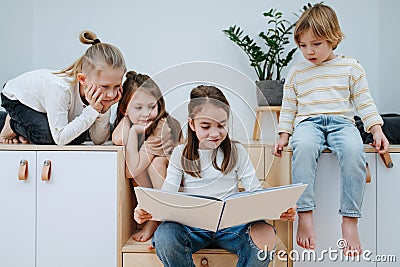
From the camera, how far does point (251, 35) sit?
2.23 metres

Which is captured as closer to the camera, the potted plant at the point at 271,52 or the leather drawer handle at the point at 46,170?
the leather drawer handle at the point at 46,170

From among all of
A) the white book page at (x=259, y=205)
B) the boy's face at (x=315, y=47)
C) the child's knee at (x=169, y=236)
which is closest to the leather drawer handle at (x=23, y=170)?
the child's knee at (x=169, y=236)

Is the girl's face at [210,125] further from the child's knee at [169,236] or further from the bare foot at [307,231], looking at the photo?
the bare foot at [307,231]

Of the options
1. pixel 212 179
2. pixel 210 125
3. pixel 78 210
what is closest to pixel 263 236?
pixel 212 179

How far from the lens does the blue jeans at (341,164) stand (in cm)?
143

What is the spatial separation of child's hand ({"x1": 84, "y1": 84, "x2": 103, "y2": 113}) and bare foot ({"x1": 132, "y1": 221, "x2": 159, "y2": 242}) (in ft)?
1.32

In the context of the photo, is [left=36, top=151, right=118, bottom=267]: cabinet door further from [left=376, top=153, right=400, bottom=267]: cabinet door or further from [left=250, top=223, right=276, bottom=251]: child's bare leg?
[left=376, top=153, right=400, bottom=267]: cabinet door

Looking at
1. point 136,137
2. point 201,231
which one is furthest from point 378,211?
point 136,137

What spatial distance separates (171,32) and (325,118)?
943mm

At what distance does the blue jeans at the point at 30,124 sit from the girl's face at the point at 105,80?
0.49 feet

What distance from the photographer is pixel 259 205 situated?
4.07 ft

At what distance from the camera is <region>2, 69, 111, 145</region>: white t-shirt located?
154 centimetres

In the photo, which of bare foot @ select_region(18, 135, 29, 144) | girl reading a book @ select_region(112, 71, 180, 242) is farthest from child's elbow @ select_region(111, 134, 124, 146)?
bare foot @ select_region(18, 135, 29, 144)

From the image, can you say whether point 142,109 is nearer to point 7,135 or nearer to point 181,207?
point 181,207
